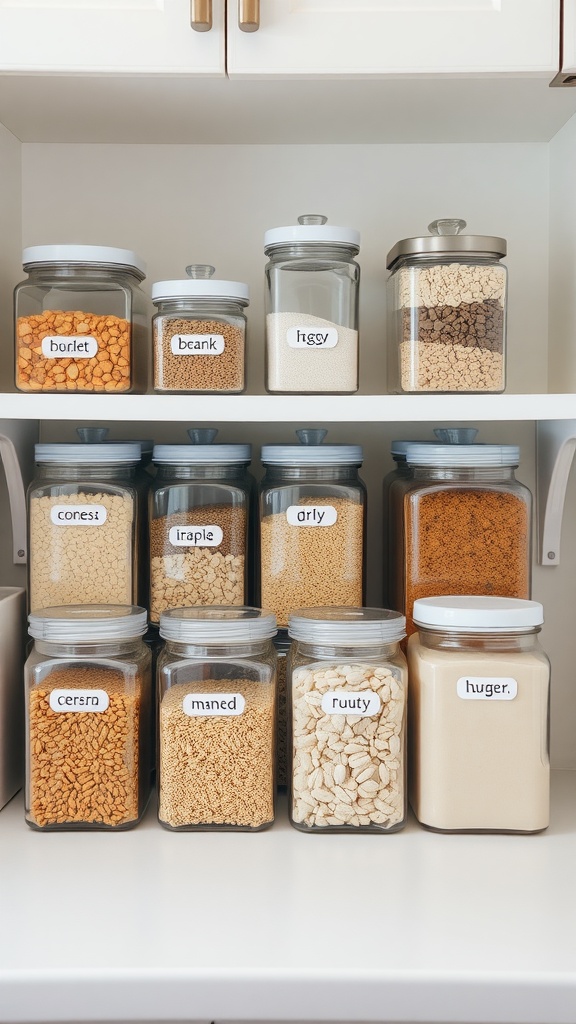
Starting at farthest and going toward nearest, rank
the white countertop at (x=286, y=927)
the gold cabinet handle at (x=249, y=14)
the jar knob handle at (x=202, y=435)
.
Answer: the jar knob handle at (x=202, y=435) → the gold cabinet handle at (x=249, y=14) → the white countertop at (x=286, y=927)

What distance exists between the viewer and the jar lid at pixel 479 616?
3.35 ft

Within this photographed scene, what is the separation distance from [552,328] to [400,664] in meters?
0.59

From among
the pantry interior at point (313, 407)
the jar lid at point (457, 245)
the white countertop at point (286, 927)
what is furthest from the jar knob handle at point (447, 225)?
the white countertop at point (286, 927)

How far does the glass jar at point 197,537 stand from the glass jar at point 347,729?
0.15 m

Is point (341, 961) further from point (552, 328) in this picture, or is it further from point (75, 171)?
point (75, 171)

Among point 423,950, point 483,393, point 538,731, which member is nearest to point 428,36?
point 483,393

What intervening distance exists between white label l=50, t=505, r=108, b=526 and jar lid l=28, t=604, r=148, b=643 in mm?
120

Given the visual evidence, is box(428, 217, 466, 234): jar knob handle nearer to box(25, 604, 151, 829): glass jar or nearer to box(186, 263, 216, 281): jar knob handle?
box(186, 263, 216, 281): jar knob handle

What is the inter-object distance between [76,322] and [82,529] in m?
0.26

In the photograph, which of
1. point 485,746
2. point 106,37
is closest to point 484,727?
point 485,746

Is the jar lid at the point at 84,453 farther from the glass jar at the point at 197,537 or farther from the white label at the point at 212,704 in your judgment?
the white label at the point at 212,704

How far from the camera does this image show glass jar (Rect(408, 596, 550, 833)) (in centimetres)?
102

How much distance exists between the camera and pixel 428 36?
1036 mm

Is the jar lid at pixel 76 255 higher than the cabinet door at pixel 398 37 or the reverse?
the reverse
